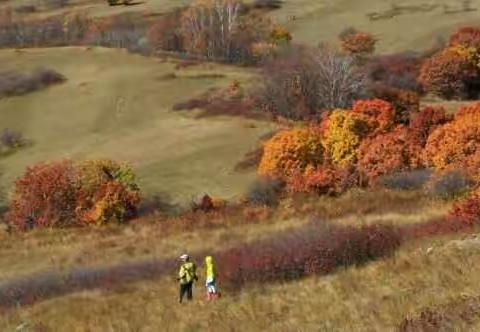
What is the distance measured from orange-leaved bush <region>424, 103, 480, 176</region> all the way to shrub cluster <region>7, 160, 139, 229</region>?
67.9 feet

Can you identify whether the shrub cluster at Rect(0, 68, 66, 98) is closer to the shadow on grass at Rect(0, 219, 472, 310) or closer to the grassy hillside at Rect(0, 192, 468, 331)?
the shadow on grass at Rect(0, 219, 472, 310)

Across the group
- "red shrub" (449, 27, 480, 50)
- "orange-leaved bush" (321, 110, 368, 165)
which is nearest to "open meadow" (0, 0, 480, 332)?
"orange-leaved bush" (321, 110, 368, 165)

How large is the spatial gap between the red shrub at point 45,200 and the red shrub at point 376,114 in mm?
22598

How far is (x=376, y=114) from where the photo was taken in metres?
63.8

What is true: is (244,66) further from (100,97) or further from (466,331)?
(466,331)

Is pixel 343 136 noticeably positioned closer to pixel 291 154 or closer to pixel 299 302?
pixel 291 154

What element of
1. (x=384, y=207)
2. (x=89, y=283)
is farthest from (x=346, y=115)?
(x=89, y=283)

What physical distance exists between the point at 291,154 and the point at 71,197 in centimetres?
1620

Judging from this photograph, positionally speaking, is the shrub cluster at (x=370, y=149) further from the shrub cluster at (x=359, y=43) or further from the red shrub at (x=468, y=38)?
the shrub cluster at (x=359, y=43)

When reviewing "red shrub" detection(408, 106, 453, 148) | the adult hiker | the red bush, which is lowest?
"red shrub" detection(408, 106, 453, 148)

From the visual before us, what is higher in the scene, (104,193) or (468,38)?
(468,38)

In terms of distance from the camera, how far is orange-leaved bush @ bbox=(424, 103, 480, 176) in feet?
169

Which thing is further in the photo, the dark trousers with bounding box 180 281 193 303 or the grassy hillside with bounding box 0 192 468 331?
the dark trousers with bounding box 180 281 193 303

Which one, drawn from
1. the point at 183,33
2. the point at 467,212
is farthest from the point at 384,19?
the point at 467,212
